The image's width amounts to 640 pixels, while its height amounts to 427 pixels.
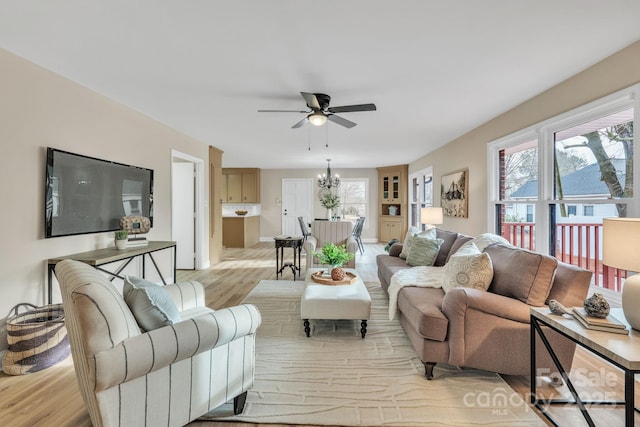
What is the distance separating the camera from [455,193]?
5.24 metres

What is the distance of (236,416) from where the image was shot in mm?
1737

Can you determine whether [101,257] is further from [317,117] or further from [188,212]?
[188,212]

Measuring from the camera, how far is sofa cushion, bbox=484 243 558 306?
202 centimetres

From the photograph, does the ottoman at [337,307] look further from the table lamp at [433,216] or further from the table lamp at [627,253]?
the table lamp at [433,216]

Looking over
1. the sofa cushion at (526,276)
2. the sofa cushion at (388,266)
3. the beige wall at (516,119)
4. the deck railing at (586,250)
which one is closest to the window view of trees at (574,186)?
the deck railing at (586,250)

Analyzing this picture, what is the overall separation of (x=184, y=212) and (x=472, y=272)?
498 centimetres

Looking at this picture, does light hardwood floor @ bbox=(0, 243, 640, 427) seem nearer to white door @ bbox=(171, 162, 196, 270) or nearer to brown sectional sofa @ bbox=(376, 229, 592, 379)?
brown sectional sofa @ bbox=(376, 229, 592, 379)

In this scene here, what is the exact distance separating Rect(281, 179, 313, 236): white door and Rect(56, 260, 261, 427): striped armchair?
7.99 meters

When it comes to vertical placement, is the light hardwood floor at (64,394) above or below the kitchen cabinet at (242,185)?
below

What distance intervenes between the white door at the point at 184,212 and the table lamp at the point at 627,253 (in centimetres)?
558

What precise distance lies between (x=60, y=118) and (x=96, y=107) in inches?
18.2

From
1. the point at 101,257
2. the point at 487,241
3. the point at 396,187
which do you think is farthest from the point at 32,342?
the point at 396,187

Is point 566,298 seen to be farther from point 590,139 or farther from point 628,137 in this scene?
point 590,139

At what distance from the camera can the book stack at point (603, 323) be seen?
4.83ft
